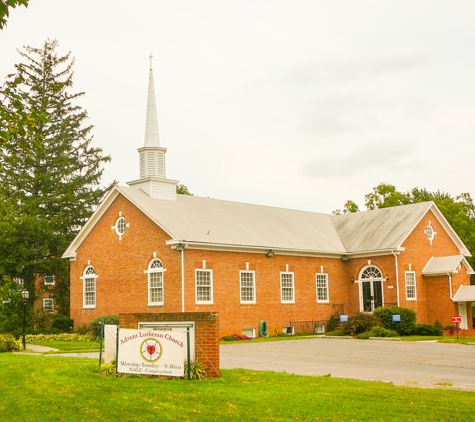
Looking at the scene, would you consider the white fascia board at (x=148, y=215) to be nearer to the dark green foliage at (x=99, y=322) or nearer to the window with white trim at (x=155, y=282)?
the window with white trim at (x=155, y=282)

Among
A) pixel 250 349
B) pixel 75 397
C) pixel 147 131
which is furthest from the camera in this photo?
pixel 147 131

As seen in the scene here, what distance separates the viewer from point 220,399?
11211 mm

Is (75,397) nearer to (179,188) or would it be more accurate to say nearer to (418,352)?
(418,352)

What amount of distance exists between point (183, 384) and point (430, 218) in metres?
29.6

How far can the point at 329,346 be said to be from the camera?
Result: 2594cm

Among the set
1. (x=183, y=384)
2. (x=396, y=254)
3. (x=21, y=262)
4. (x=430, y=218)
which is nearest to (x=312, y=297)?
(x=396, y=254)

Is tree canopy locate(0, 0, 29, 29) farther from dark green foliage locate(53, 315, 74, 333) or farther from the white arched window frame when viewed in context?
dark green foliage locate(53, 315, 74, 333)

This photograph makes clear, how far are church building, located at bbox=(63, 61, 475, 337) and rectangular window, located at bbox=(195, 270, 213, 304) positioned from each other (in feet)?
0.16

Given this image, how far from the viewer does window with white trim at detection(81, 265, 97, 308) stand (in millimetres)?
35312

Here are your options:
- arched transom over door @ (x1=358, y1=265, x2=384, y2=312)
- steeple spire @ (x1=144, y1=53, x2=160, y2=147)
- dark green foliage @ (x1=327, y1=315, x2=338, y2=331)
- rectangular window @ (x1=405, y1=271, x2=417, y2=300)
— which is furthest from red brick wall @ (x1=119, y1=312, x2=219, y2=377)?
rectangular window @ (x1=405, y1=271, x2=417, y2=300)

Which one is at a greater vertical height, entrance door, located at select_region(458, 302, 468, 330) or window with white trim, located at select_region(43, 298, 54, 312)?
window with white trim, located at select_region(43, 298, 54, 312)

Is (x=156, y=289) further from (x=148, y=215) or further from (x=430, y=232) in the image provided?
(x=430, y=232)

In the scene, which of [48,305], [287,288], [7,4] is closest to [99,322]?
[287,288]

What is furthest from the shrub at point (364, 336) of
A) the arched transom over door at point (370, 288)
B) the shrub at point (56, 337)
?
the shrub at point (56, 337)
